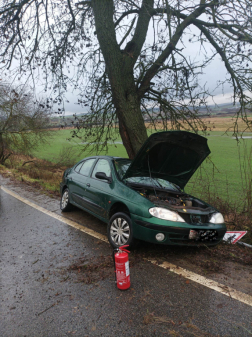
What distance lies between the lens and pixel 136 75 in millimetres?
8219

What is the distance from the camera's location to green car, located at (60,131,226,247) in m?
4.17

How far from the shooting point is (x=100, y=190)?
5.37 m

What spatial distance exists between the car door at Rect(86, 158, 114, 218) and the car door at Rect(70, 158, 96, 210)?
0.19 m

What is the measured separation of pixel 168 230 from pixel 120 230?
896 mm

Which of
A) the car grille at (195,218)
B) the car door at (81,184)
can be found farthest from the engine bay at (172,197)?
the car door at (81,184)

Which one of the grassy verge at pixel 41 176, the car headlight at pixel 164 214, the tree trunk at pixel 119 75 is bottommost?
the grassy verge at pixel 41 176

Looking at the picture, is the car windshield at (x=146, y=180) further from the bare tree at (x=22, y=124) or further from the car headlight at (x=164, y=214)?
the bare tree at (x=22, y=124)

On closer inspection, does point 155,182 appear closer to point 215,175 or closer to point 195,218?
point 195,218

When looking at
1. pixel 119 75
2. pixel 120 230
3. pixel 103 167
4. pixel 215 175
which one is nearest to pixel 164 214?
pixel 120 230

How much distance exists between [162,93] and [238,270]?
566 cm

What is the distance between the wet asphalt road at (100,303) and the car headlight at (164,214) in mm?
753

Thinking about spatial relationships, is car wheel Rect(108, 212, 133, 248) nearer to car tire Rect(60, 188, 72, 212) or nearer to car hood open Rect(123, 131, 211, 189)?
car hood open Rect(123, 131, 211, 189)

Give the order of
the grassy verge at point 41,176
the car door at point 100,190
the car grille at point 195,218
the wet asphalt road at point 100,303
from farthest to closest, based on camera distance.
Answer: the grassy verge at point 41,176 → the car door at point 100,190 → the car grille at point 195,218 → the wet asphalt road at point 100,303

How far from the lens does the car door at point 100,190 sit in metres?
5.16
